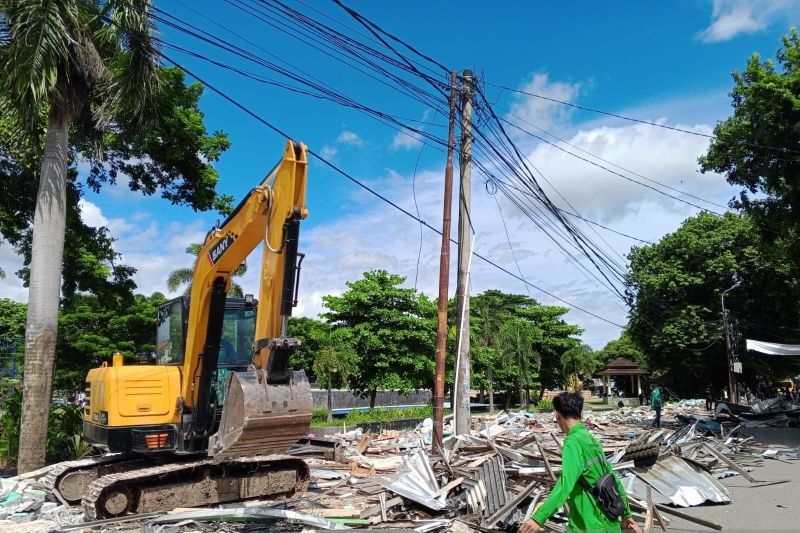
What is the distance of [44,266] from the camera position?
12609 mm

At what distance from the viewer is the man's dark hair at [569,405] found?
14.5ft

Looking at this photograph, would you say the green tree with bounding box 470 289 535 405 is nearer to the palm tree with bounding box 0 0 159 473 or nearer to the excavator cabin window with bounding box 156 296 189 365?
the palm tree with bounding box 0 0 159 473

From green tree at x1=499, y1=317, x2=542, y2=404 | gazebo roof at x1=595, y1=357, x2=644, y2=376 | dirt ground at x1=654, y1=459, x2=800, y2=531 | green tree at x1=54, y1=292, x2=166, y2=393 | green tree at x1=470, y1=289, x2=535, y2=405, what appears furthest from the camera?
gazebo roof at x1=595, y1=357, x2=644, y2=376

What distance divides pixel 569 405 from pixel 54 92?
12.1 metres

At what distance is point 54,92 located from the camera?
1253cm

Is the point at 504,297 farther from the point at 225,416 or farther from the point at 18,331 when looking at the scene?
the point at 225,416

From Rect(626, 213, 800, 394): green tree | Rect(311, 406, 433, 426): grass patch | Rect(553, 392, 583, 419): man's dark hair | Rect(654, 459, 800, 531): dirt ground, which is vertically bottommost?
Rect(311, 406, 433, 426): grass patch

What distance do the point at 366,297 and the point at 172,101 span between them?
14.4m

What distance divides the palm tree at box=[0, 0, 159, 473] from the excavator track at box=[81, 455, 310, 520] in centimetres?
467

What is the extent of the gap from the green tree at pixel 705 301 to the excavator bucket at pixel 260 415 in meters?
33.6

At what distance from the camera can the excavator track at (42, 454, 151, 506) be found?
9.94 meters

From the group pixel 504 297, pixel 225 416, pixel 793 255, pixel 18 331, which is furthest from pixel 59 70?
pixel 504 297

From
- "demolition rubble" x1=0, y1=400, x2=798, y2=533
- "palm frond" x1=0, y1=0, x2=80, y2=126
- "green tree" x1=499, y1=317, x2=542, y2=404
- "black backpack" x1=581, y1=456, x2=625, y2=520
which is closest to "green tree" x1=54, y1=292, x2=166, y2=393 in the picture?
"palm frond" x1=0, y1=0, x2=80, y2=126

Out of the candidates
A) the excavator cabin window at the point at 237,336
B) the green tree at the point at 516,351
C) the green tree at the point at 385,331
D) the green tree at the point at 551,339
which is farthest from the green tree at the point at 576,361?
the excavator cabin window at the point at 237,336
